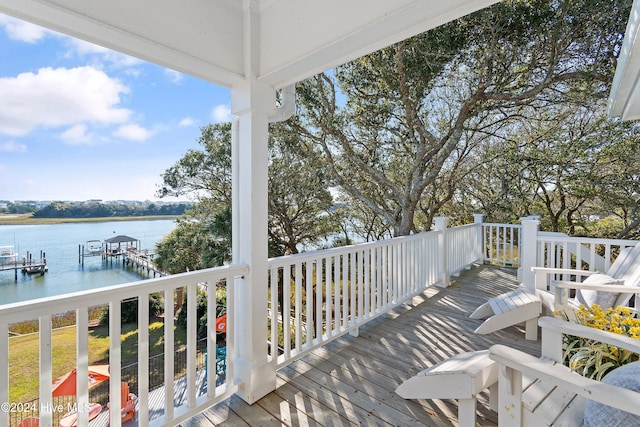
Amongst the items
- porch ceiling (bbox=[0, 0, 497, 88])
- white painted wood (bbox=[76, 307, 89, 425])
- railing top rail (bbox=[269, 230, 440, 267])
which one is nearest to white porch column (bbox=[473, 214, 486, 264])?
railing top rail (bbox=[269, 230, 440, 267])

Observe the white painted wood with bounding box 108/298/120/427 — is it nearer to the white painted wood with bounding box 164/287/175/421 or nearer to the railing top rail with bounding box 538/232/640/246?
the white painted wood with bounding box 164/287/175/421

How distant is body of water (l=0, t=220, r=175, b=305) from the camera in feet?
6.27

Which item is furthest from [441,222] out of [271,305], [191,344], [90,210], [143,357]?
[90,210]

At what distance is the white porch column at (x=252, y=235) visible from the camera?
80.7 inches

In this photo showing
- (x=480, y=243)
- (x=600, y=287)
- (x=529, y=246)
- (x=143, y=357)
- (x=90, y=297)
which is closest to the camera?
(x=90, y=297)

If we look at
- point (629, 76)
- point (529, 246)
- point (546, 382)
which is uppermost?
point (629, 76)

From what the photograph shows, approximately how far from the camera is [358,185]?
9078 mm

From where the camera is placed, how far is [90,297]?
55.2 inches

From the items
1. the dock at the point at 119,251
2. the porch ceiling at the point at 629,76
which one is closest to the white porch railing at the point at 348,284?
the dock at the point at 119,251

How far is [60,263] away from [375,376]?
2596 mm

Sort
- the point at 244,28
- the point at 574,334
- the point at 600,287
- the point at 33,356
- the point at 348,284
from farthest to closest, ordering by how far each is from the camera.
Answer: the point at 348,284 → the point at 600,287 → the point at 244,28 → the point at 33,356 → the point at 574,334

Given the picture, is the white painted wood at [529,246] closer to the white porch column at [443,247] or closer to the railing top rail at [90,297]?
the white porch column at [443,247]

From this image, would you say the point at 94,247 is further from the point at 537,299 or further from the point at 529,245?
the point at 529,245

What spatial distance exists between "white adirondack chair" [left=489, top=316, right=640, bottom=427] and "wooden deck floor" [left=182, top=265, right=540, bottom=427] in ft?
2.30
